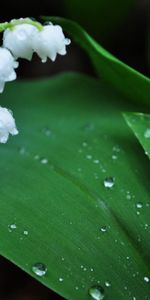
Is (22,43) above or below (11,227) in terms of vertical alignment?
above

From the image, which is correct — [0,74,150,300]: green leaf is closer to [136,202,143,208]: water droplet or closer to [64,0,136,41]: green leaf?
[136,202,143,208]: water droplet

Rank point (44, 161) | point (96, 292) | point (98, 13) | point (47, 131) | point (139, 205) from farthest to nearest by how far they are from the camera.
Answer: point (98, 13)
point (47, 131)
point (44, 161)
point (139, 205)
point (96, 292)

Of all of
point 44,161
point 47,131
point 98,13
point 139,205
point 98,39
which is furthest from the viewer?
point 98,39

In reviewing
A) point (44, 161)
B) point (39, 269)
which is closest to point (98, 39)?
point (44, 161)

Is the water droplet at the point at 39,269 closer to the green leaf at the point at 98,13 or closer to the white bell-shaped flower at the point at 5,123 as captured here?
the white bell-shaped flower at the point at 5,123

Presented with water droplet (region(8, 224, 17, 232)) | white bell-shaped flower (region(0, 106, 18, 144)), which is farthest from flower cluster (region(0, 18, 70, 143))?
water droplet (region(8, 224, 17, 232))

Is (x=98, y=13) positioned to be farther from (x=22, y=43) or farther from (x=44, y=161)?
(x=22, y=43)

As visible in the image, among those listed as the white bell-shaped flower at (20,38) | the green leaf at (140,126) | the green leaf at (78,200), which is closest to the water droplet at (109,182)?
the green leaf at (78,200)
